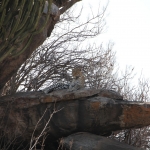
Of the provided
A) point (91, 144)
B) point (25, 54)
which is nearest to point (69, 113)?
point (91, 144)

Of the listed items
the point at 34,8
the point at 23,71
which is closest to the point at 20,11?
the point at 34,8

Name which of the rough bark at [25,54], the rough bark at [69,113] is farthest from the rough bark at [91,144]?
the rough bark at [25,54]

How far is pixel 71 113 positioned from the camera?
9.30 m

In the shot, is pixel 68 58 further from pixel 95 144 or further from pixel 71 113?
pixel 95 144

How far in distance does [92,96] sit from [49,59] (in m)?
4.30

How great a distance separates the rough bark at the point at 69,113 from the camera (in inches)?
362

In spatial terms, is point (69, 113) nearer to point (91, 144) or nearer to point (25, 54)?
point (91, 144)

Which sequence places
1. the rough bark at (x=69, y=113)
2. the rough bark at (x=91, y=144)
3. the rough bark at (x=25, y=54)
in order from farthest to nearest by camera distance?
the rough bark at (x=25, y=54) → the rough bark at (x=69, y=113) → the rough bark at (x=91, y=144)

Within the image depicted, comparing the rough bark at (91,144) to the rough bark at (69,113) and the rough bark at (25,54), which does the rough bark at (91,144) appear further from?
the rough bark at (25,54)

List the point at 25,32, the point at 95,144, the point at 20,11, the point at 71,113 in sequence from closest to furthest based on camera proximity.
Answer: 1. the point at 20,11
2. the point at 25,32
3. the point at 95,144
4. the point at 71,113

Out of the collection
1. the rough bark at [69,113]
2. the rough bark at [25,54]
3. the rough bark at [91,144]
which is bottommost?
the rough bark at [91,144]

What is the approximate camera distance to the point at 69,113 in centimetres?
930

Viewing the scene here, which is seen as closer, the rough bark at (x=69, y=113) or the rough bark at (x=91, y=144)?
the rough bark at (x=91, y=144)

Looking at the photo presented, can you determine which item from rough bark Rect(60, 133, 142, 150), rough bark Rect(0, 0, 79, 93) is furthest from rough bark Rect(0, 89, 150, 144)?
rough bark Rect(0, 0, 79, 93)
